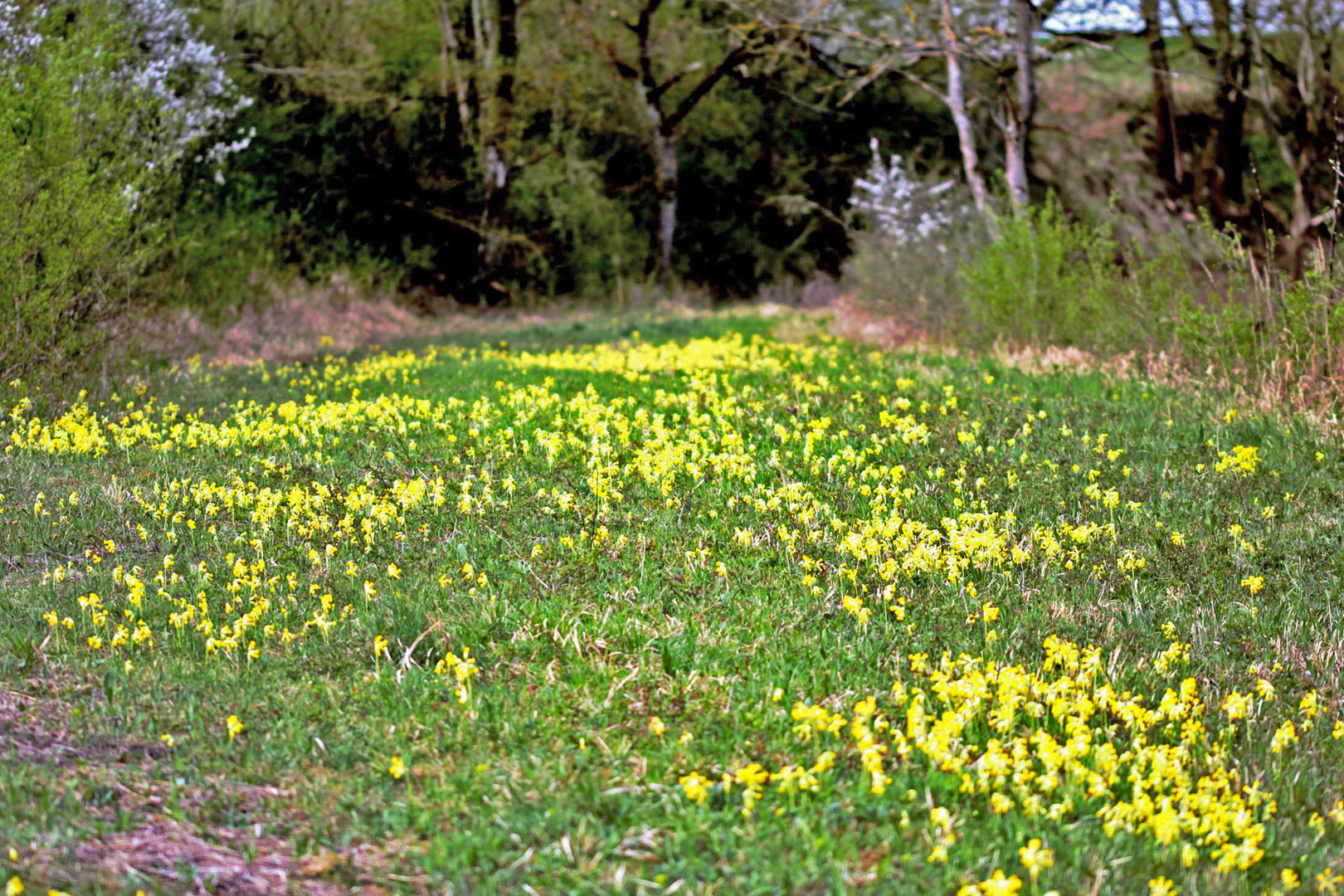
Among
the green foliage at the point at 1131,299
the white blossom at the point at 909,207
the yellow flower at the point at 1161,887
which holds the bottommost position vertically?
the yellow flower at the point at 1161,887

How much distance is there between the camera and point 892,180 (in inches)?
749

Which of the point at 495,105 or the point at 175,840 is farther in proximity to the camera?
the point at 495,105

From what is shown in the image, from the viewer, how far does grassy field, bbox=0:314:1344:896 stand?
3.25 meters

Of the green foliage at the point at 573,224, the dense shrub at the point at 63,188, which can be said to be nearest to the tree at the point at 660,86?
the green foliage at the point at 573,224

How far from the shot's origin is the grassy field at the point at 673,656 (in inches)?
128

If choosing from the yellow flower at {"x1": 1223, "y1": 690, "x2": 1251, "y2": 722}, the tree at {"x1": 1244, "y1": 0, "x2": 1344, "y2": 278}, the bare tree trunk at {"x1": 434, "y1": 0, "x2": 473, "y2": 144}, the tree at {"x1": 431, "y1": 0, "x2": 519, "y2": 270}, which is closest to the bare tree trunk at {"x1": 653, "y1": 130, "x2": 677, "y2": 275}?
the tree at {"x1": 431, "y1": 0, "x2": 519, "y2": 270}

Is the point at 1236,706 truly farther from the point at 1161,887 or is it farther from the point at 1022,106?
the point at 1022,106

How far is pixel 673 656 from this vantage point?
4344 mm

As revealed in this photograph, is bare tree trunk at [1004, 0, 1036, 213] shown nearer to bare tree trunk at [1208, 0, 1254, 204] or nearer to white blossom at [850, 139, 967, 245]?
white blossom at [850, 139, 967, 245]

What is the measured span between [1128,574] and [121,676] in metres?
4.06

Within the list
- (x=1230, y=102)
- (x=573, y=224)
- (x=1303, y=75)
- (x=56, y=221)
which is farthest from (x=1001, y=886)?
(x=573, y=224)

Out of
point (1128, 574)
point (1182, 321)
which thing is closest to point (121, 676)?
point (1128, 574)

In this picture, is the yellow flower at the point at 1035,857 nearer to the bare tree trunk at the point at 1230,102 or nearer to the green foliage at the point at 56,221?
the green foliage at the point at 56,221

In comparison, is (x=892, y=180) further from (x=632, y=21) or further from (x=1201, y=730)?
(x=1201, y=730)
